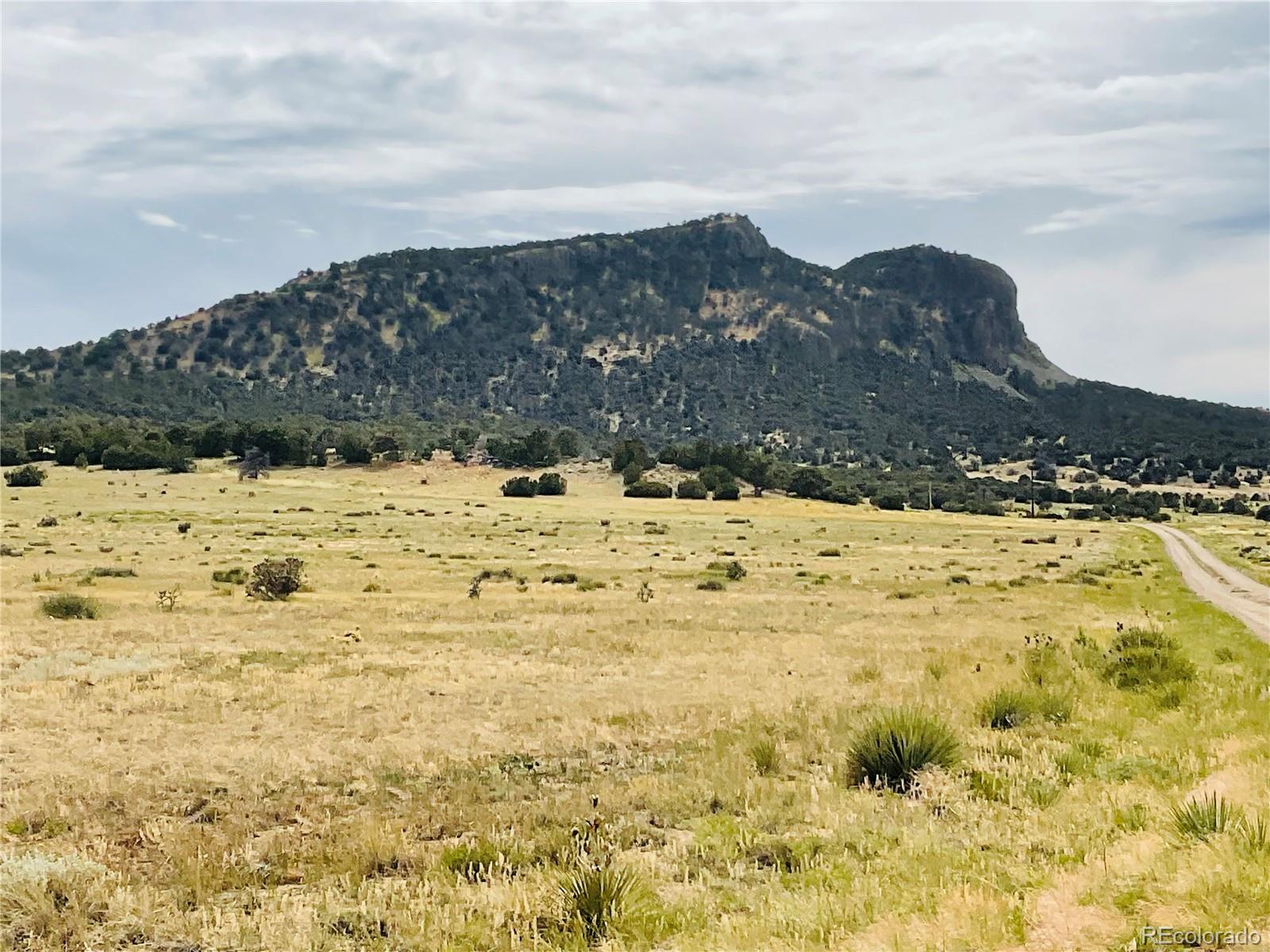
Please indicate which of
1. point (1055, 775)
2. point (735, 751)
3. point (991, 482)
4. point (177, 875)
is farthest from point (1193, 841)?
point (991, 482)

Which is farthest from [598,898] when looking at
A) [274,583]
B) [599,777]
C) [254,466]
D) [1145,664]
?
[254,466]

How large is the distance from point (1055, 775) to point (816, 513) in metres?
89.8

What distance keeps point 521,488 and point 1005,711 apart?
91142 mm

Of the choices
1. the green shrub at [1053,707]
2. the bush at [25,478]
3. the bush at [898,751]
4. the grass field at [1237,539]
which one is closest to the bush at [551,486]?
the bush at [25,478]

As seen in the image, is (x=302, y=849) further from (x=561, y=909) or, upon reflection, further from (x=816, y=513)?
(x=816, y=513)

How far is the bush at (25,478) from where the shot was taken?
8338 centimetres

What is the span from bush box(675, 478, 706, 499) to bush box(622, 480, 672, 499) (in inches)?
54.2

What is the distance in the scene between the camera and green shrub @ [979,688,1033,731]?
14.2 m

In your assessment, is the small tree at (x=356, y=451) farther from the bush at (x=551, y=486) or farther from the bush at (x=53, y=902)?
the bush at (x=53, y=902)

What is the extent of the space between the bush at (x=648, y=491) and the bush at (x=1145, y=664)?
86.3 m

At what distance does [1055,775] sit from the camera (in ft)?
35.3

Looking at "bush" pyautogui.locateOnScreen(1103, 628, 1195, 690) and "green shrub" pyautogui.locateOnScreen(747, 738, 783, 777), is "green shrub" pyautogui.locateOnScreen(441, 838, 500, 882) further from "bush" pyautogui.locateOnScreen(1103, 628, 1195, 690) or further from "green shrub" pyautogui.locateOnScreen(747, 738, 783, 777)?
"bush" pyautogui.locateOnScreen(1103, 628, 1195, 690)

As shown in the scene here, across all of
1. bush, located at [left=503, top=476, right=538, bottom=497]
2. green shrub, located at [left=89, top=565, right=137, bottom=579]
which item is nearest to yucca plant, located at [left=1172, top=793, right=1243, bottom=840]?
green shrub, located at [left=89, top=565, right=137, bottom=579]

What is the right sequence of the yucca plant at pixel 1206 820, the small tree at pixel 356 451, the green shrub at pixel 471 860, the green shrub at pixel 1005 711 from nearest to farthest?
the yucca plant at pixel 1206 820
the green shrub at pixel 471 860
the green shrub at pixel 1005 711
the small tree at pixel 356 451
